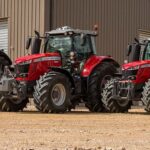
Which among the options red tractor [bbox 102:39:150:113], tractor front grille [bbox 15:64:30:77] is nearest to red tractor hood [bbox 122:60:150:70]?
red tractor [bbox 102:39:150:113]

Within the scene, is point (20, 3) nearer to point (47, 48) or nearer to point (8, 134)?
point (47, 48)

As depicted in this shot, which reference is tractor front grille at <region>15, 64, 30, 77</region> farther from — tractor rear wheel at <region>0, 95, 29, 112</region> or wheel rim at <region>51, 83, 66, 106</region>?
wheel rim at <region>51, 83, 66, 106</region>

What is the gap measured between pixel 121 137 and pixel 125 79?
744 cm

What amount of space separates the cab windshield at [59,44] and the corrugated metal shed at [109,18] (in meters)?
6.08

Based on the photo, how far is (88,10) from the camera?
25609 millimetres

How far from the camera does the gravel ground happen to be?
8711 millimetres

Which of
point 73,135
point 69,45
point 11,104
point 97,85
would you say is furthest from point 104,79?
point 73,135

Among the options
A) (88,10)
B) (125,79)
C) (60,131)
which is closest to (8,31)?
(88,10)

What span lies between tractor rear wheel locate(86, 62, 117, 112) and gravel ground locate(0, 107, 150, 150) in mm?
3843

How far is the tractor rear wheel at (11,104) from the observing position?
57.6ft

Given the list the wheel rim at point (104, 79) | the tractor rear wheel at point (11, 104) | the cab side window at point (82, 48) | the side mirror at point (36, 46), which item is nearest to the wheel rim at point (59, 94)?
the tractor rear wheel at point (11, 104)

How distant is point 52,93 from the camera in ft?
53.6

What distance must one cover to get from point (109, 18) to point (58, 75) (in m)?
10.9

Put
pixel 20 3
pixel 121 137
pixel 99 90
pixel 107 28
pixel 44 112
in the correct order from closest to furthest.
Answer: pixel 121 137
pixel 44 112
pixel 99 90
pixel 20 3
pixel 107 28
